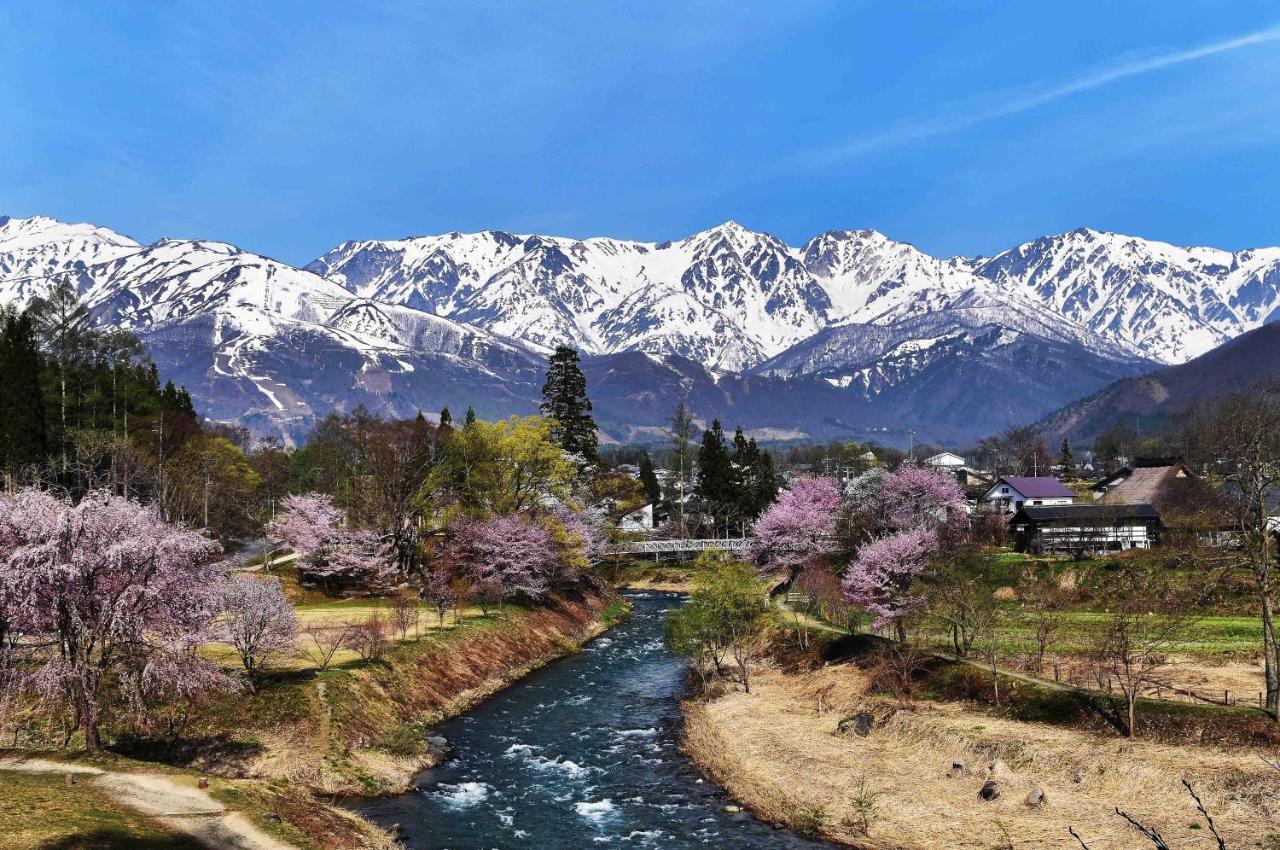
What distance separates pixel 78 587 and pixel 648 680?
3668 cm

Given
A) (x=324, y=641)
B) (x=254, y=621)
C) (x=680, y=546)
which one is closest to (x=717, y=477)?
(x=680, y=546)

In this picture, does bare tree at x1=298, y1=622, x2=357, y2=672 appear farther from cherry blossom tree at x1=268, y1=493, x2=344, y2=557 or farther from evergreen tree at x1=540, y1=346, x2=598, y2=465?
evergreen tree at x1=540, y1=346, x2=598, y2=465

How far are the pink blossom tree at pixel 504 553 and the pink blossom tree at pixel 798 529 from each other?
2882 centimetres

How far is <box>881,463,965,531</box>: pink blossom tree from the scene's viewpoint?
8950 cm

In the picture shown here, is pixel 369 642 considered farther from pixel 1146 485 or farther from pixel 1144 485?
pixel 1144 485

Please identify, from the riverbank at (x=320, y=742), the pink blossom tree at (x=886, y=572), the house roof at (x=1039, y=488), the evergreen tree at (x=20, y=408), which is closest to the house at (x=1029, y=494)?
the house roof at (x=1039, y=488)

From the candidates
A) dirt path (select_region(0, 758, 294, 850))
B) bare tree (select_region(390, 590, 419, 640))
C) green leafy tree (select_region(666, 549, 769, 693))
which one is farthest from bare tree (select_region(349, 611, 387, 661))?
dirt path (select_region(0, 758, 294, 850))

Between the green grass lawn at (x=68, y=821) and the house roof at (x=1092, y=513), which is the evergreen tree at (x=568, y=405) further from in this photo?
the green grass lawn at (x=68, y=821)

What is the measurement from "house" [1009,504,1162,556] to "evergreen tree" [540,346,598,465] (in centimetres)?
5197

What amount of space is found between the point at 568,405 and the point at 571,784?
79.4 meters

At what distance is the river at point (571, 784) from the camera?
1245 inches

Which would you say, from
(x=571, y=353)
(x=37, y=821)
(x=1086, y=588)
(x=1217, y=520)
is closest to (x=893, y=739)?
(x=37, y=821)

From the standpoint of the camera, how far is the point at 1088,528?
325ft

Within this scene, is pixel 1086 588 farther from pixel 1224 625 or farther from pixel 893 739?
pixel 893 739
